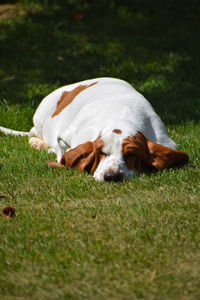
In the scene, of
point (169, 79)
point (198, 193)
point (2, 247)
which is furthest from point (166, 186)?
point (169, 79)

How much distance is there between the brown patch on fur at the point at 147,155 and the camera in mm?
4012

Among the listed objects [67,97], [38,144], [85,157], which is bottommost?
[38,144]

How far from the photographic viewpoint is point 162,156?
4.25m

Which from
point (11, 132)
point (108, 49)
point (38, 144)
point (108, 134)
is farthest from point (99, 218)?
point (108, 49)

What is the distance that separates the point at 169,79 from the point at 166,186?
4789 mm

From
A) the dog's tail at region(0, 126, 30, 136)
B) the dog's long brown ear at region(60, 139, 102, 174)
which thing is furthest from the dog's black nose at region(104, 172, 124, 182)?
the dog's tail at region(0, 126, 30, 136)

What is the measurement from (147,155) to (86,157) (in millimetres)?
529

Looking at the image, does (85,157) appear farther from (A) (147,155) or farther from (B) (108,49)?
(B) (108,49)

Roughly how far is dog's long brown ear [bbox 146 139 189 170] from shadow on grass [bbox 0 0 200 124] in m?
2.05

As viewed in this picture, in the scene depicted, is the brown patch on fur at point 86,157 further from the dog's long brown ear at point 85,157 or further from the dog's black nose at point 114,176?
the dog's black nose at point 114,176

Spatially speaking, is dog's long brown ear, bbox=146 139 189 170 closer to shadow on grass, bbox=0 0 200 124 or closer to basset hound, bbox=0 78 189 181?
basset hound, bbox=0 78 189 181

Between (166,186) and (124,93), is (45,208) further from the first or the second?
(124,93)

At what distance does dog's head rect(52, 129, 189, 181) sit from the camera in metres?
3.99

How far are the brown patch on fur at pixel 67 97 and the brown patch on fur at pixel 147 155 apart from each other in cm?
157
